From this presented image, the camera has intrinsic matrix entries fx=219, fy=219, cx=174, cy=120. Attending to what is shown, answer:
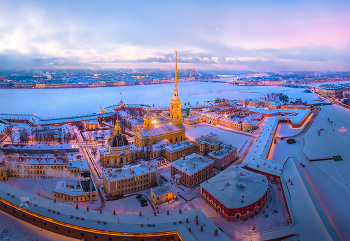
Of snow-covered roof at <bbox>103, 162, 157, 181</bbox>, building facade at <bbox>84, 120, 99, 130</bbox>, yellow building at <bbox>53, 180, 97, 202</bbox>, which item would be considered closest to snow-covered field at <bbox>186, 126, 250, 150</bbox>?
snow-covered roof at <bbox>103, 162, 157, 181</bbox>

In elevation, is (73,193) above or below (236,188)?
below

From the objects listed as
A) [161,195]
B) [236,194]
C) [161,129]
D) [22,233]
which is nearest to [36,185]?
Answer: [22,233]

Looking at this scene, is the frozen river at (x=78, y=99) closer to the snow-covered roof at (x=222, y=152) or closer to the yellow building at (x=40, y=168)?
the yellow building at (x=40, y=168)

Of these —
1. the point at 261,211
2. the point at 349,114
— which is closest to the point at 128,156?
the point at 261,211

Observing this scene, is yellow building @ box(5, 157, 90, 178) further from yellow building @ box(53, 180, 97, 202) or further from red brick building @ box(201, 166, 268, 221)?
red brick building @ box(201, 166, 268, 221)

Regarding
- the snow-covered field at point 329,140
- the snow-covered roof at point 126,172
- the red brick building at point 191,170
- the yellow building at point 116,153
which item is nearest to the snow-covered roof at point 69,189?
the snow-covered roof at point 126,172

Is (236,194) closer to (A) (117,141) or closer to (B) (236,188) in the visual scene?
(B) (236,188)

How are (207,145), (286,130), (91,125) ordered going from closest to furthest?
(207,145)
(286,130)
(91,125)
